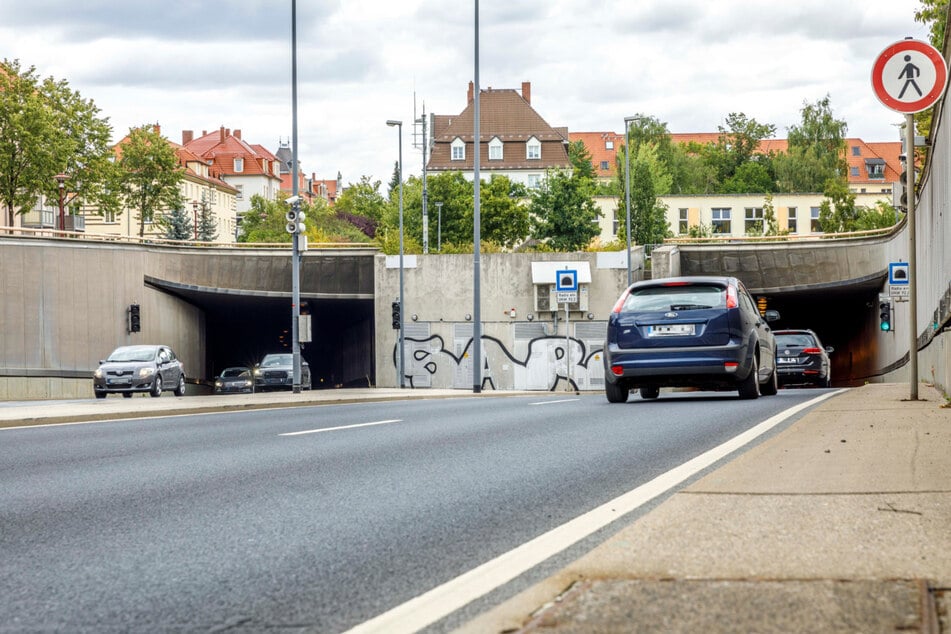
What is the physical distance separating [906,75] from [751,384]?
16.9 feet

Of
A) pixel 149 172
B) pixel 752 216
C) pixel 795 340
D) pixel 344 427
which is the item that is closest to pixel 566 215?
pixel 149 172

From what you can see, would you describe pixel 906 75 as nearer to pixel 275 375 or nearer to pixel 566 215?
pixel 275 375

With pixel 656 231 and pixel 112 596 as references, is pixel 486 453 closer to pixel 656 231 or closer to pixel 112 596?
pixel 112 596

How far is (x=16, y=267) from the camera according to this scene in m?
42.2

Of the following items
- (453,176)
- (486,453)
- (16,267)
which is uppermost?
(453,176)

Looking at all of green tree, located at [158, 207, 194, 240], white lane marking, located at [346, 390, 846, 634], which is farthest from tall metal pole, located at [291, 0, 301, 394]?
green tree, located at [158, 207, 194, 240]

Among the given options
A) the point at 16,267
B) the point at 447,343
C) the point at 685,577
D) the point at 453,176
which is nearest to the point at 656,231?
the point at 453,176

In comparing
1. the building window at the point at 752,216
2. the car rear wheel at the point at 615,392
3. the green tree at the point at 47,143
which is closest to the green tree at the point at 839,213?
the building window at the point at 752,216

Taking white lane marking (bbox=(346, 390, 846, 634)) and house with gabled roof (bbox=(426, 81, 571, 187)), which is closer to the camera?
white lane marking (bbox=(346, 390, 846, 634))

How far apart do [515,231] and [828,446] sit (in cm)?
7723

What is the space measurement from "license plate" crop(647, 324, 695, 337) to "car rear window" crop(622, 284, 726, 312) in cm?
25

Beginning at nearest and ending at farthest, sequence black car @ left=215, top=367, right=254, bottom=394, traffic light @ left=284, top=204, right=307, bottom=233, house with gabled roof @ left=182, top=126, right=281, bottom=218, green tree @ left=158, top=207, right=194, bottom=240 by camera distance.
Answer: traffic light @ left=284, top=204, right=307, bottom=233
black car @ left=215, top=367, right=254, bottom=394
green tree @ left=158, top=207, right=194, bottom=240
house with gabled roof @ left=182, top=126, right=281, bottom=218

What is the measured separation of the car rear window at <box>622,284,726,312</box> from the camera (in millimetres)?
16250

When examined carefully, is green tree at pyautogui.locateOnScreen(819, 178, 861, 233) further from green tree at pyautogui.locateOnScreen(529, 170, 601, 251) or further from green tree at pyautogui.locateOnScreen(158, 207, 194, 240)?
green tree at pyautogui.locateOnScreen(158, 207, 194, 240)
